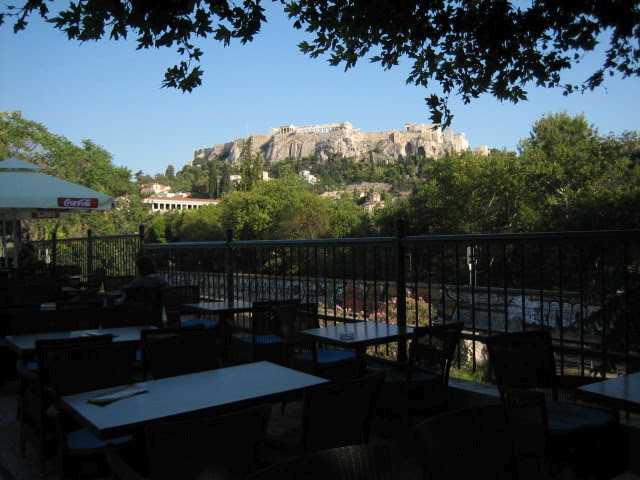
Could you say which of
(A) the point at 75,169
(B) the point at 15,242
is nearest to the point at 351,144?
(A) the point at 75,169

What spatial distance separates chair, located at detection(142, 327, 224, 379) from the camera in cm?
389

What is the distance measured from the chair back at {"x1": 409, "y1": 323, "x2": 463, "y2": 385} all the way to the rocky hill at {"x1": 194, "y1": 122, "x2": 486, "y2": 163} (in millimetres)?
170195

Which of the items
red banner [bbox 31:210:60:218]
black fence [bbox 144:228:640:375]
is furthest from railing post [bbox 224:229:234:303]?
red banner [bbox 31:210:60:218]

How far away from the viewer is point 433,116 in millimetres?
5398

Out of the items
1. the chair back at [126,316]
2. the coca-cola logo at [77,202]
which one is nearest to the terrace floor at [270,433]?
the chair back at [126,316]

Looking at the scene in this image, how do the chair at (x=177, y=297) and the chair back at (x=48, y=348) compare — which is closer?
the chair back at (x=48, y=348)

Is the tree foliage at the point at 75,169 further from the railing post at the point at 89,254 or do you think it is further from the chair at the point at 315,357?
the chair at the point at 315,357

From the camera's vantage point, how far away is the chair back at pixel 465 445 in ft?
6.43

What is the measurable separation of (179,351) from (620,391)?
2.68m

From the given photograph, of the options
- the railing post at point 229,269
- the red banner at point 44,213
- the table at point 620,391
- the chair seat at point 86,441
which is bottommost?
the chair seat at point 86,441

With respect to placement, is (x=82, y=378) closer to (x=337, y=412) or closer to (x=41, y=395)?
(x=41, y=395)

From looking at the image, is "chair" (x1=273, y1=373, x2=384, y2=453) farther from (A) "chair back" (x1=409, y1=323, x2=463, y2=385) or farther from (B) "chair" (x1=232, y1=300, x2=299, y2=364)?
(B) "chair" (x1=232, y1=300, x2=299, y2=364)

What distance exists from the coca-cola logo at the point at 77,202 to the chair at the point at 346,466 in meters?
8.96

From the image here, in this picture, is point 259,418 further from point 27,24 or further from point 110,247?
point 110,247
